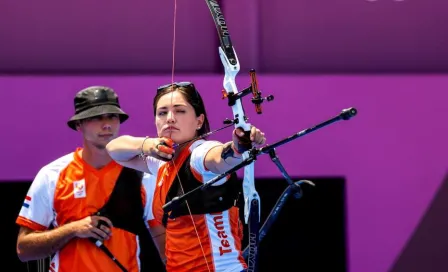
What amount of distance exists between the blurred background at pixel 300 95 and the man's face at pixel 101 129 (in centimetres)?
69

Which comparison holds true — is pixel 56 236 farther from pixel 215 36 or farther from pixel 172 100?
pixel 215 36

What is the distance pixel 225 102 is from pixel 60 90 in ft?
2.63

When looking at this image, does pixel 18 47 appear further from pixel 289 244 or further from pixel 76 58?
pixel 289 244

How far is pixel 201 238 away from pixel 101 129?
102 centimetres

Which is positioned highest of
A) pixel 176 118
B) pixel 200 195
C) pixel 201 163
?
pixel 176 118

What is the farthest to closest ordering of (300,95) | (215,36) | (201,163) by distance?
1. (215,36)
2. (300,95)
3. (201,163)

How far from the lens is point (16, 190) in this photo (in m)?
4.59

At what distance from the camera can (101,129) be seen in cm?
379

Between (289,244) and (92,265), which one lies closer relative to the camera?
(92,265)

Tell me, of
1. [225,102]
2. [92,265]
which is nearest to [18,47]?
[225,102]

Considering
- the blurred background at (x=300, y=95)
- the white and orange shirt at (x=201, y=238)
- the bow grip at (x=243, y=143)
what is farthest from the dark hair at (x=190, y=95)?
the blurred background at (x=300, y=95)

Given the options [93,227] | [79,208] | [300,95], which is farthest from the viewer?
[300,95]

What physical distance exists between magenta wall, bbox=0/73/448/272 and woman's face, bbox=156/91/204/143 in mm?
1420

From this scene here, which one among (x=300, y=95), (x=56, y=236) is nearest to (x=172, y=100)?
(x=56, y=236)
